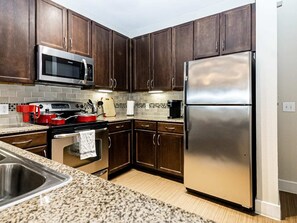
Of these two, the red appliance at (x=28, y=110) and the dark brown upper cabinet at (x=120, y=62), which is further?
the dark brown upper cabinet at (x=120, y=62)

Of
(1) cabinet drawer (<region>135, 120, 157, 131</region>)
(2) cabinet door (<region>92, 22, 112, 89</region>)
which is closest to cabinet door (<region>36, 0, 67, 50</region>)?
(2) cabinet door (<region>92, 22, 112, 89</region>)

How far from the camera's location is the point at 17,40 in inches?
80.1

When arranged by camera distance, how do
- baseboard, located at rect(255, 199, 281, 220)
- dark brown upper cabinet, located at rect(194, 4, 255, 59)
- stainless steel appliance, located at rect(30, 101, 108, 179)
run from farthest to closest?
dark brown upper cabinet, located at rect(194, 4, 255, 59) < stainless steel appliance, located at rect(30, 101, 108, 179) < baseboard, located at rect(255, 199, 281, 220)

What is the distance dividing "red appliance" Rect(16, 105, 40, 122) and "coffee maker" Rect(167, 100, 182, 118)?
1.82 metres

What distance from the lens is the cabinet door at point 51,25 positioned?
2.22 metres

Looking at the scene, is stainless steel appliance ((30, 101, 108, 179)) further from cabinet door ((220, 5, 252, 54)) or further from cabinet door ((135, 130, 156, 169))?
cabinet door ((220, 5, 252, 54))

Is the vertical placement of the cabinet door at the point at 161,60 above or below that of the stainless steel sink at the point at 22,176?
above

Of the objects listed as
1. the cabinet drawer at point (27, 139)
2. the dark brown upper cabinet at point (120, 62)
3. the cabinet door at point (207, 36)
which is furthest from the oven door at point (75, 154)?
the cabinet door at point (207, 36)

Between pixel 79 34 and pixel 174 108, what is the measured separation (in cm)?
176

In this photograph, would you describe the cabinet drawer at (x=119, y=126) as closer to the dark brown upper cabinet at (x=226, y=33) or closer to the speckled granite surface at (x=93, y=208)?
the dark brown upper cabinet at (x=226, y=33)

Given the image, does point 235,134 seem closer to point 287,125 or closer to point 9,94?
point 287,125

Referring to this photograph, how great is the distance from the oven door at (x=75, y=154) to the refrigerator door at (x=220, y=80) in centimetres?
123

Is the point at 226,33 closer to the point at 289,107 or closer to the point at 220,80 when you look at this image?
the point at 220,80

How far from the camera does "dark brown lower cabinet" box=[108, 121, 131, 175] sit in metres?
2.82
